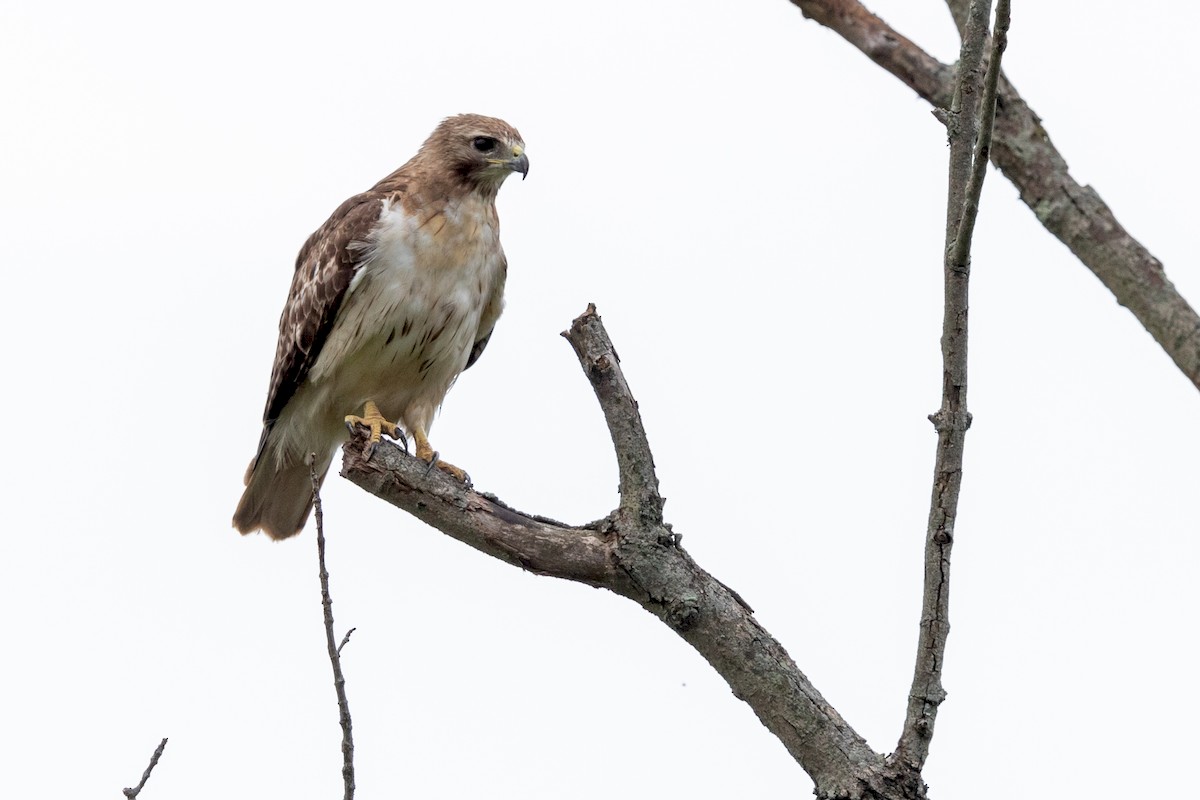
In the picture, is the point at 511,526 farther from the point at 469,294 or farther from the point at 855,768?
the point at 469,294

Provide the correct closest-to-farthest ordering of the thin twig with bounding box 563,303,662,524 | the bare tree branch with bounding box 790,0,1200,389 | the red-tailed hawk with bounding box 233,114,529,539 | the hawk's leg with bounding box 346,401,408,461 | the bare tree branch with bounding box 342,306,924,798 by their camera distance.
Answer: the bare tree branch with bounding box 342,306,924,798 → the thin twig with bounding box 563,303,662,524 → the bare tree branch with bounding box 790,0,1200,389 → the hawk's leg with bounding box 346,401,408,461 → the red-tailed hawk with bounding box 233,114,529,539

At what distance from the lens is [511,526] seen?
438cm

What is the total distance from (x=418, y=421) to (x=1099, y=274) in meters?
3.16

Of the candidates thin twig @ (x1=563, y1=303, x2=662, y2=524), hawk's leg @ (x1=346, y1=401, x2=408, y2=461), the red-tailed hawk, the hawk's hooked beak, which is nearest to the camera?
thin twig @ (x1=563, y1=303, x2=662, y2=524)

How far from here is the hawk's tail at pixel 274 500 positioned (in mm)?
7184

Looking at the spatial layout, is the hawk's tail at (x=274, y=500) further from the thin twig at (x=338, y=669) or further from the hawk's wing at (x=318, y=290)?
the thin twig at (x=338, y=669)

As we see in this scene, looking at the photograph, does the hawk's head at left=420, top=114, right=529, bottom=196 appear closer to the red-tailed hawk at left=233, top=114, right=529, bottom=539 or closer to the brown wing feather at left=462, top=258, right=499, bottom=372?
the red-tailed hawk at left=233, top=114, right=529, bottom=539

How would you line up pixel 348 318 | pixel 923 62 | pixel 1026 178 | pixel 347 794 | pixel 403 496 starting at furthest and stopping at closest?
pixel 348 318 → pixel 923 62 → pixel 1026 178 → pixel 403 496 → pixel 347 794

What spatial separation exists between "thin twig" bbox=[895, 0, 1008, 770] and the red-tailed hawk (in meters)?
2.70

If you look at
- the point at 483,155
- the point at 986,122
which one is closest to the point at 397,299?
the point at 483,155

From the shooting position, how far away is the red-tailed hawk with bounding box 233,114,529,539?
638 cm

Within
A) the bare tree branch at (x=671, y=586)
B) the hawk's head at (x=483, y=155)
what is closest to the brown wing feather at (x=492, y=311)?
the hawk's head at (x=483, y=155)

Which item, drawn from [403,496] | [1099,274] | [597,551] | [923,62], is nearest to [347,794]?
[597,551]

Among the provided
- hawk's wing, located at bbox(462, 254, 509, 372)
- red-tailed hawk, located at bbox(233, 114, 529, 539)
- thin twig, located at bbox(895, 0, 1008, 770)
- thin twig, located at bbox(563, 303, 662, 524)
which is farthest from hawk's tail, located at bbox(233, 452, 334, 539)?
thin twig, located at bbox(895, 0, 1008, 770)
